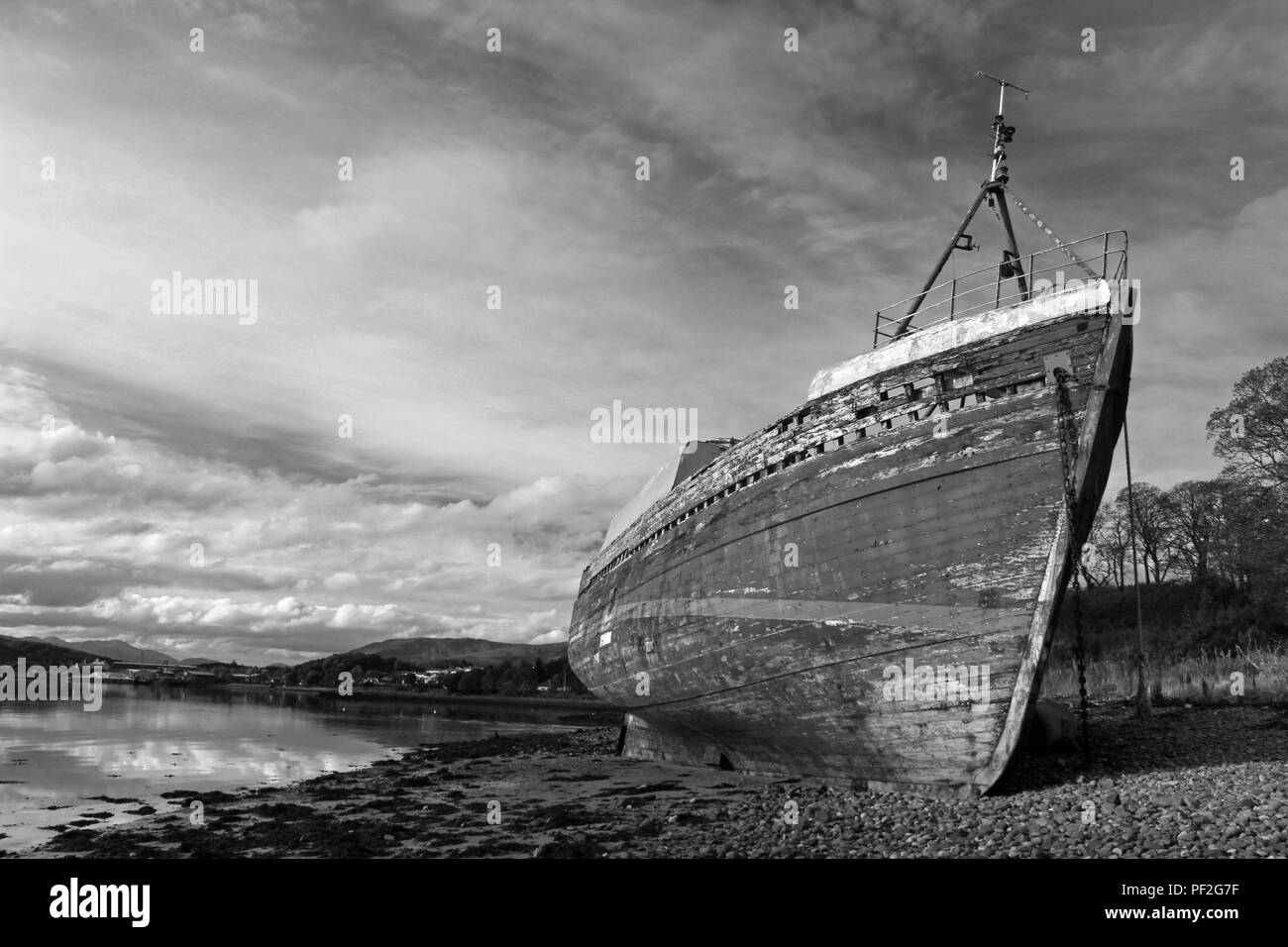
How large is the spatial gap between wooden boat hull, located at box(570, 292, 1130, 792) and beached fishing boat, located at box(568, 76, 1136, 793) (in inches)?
1.0

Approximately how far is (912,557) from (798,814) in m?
3.52

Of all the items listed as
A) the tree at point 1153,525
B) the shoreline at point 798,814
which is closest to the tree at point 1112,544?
the tree at point 1153,525

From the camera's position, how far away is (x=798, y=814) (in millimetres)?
9992

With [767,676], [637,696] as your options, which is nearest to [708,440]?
[637,696]

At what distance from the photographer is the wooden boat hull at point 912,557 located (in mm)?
9148

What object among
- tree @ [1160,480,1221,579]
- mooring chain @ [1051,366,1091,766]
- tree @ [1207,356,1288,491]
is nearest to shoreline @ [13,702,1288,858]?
mooring chain @ [1051,366,1091,766]

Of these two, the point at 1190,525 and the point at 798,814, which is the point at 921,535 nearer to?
the point at 798,814

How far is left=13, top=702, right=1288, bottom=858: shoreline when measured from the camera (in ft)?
25.1

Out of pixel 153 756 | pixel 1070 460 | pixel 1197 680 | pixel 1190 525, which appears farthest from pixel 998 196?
pixel 1190 525

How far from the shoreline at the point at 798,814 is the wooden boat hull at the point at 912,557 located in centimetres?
88

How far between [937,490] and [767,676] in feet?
13.2

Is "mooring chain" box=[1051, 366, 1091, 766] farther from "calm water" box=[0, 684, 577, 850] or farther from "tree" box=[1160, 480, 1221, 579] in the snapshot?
"tree" box=[1160, 480, 1221, 579]
